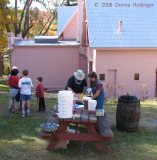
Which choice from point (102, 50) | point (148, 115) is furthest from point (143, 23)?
point (148, 115)

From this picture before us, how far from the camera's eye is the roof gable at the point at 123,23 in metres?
15.3

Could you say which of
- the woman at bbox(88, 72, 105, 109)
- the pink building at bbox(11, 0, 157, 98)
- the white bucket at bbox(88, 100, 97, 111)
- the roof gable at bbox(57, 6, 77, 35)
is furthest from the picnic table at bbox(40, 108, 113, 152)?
the roof gable at bbox(57, 6, 77, 35)

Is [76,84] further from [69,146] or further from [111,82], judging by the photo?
[111,82]

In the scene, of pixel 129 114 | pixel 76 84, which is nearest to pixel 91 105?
pixel 129 114

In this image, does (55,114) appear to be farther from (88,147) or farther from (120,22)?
(120,22)

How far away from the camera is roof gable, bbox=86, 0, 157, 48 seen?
1529cm

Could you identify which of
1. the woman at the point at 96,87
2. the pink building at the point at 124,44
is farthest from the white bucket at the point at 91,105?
the pink building at the point at 124,44

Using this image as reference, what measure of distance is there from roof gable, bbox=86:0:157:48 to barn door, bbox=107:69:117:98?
6.37 feet

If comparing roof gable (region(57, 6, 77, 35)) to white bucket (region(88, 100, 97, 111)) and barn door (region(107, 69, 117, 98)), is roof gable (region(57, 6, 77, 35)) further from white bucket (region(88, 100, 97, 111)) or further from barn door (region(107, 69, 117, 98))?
white bucket (region(88, 100, 97, 111))

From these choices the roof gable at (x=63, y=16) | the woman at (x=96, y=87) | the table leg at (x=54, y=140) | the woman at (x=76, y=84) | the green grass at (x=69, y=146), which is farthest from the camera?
the roof gable at (x=63, y=16)

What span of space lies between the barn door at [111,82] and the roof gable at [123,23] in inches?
76.5

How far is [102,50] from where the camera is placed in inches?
619

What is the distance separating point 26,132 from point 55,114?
156cm

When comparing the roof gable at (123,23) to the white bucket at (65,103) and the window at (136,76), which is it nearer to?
the window at (136,76)
